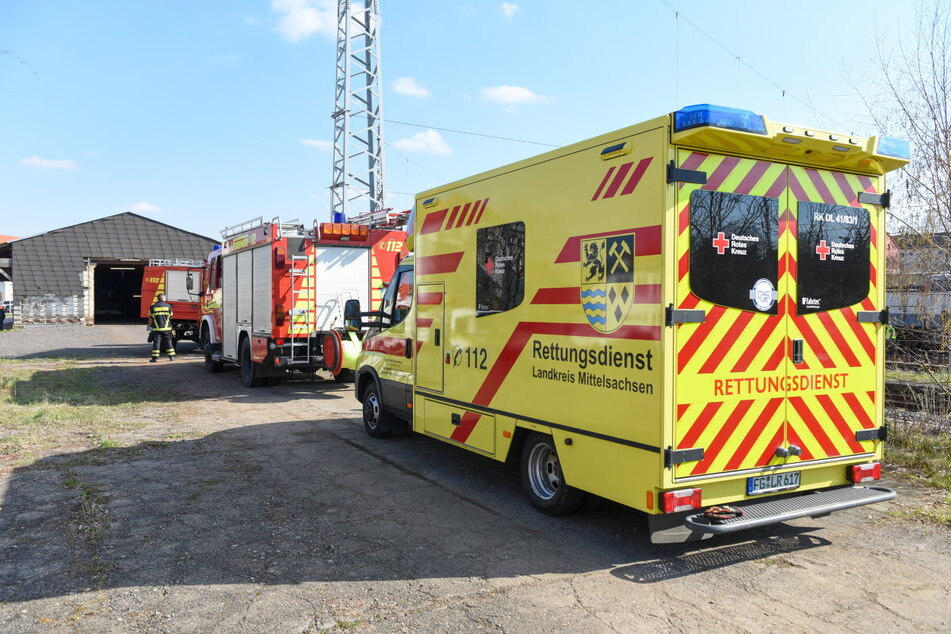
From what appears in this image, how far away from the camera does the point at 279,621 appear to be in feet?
11.8

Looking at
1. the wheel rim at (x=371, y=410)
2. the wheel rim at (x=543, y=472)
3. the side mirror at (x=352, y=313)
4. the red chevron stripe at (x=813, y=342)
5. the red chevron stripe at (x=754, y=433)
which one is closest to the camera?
the red chevron stripe at (x=754, y=433)

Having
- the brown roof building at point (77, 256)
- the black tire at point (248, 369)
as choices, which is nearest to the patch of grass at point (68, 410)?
the black tire at point (248, 369)

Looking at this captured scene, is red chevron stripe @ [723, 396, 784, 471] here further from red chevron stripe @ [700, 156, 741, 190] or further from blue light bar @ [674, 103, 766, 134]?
blue light bar @ [674, 103, 766, 134]

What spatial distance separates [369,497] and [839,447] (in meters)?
3.58

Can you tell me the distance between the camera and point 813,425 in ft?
15.2

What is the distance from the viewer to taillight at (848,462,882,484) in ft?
15.8

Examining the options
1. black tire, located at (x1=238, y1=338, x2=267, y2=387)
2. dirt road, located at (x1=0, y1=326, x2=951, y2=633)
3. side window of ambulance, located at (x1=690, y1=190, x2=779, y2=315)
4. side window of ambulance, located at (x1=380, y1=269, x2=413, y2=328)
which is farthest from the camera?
black tire, located at (x1=238, y1=338, x2=267, y2=387)

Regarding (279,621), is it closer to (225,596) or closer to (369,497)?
(225,596)

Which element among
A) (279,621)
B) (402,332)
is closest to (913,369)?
(402,332)

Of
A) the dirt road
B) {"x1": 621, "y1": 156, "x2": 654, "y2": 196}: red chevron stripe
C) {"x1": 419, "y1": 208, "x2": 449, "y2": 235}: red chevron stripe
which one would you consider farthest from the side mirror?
{"x1": 621, "y1": 156, "x2": 654, "y2": 196}: red chevron stripe

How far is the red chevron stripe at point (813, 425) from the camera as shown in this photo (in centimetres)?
457

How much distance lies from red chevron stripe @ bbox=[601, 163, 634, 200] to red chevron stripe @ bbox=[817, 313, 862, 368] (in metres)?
1.61

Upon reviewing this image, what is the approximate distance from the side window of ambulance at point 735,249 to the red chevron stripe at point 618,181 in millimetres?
451

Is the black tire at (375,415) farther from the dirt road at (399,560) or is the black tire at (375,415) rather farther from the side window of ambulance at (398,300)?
the dirt road at (399,560)
